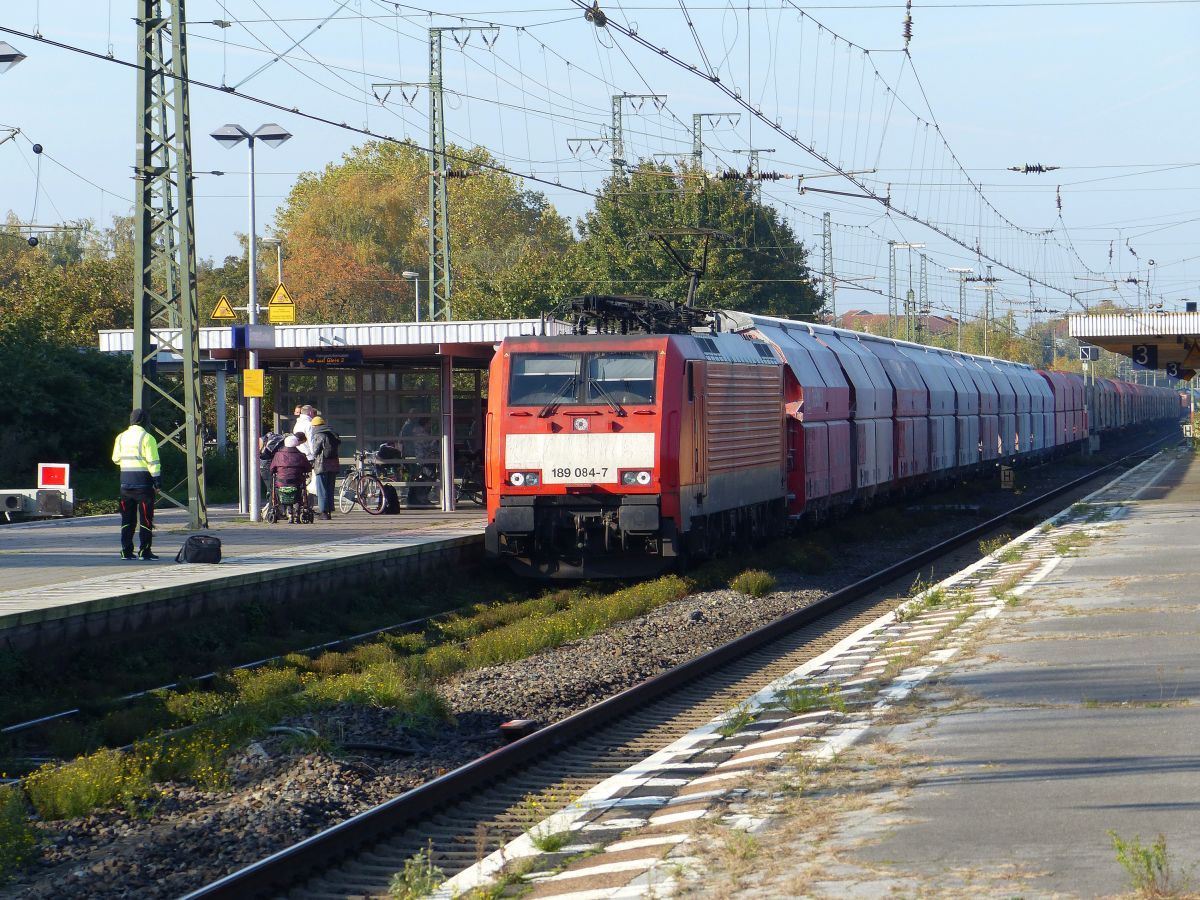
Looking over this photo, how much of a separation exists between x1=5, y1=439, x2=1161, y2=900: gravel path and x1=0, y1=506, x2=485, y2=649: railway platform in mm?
3386

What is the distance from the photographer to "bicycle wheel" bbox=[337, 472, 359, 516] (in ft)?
88.5

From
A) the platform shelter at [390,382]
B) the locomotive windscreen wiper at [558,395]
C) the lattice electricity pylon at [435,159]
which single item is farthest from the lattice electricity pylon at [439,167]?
the locomotive windscreen wiper at [558,395]

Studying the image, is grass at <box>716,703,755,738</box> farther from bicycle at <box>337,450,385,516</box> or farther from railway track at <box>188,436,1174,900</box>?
Answer: bicycle at <box>337,450,385,516</box>

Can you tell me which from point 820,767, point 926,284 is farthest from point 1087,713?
point 926,284

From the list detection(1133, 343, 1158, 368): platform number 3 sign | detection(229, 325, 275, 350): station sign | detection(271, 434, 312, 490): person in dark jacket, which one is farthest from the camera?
detection(1133, 343, 1158, 368): platform number 3 sign

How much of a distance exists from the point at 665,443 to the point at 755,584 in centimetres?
210

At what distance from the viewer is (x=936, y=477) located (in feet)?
119

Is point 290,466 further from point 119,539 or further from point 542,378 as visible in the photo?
point 542,378

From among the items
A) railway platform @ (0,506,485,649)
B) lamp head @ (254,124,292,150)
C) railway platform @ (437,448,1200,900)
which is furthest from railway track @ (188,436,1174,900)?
lamp head @ (254,124,292,150)

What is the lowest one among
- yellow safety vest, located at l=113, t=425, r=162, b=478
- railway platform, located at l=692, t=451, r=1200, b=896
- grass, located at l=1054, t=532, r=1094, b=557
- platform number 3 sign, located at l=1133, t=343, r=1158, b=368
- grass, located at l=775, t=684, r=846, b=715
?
grass, located at l=775, t=684, r=846, b=715

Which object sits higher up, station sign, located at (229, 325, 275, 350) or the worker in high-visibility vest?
station sign, located at (229, 325, 275, 350)

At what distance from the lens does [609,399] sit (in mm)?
18594

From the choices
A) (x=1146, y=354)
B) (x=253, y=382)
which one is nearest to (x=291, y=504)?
(x=253, y=382)

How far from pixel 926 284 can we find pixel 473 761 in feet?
237
